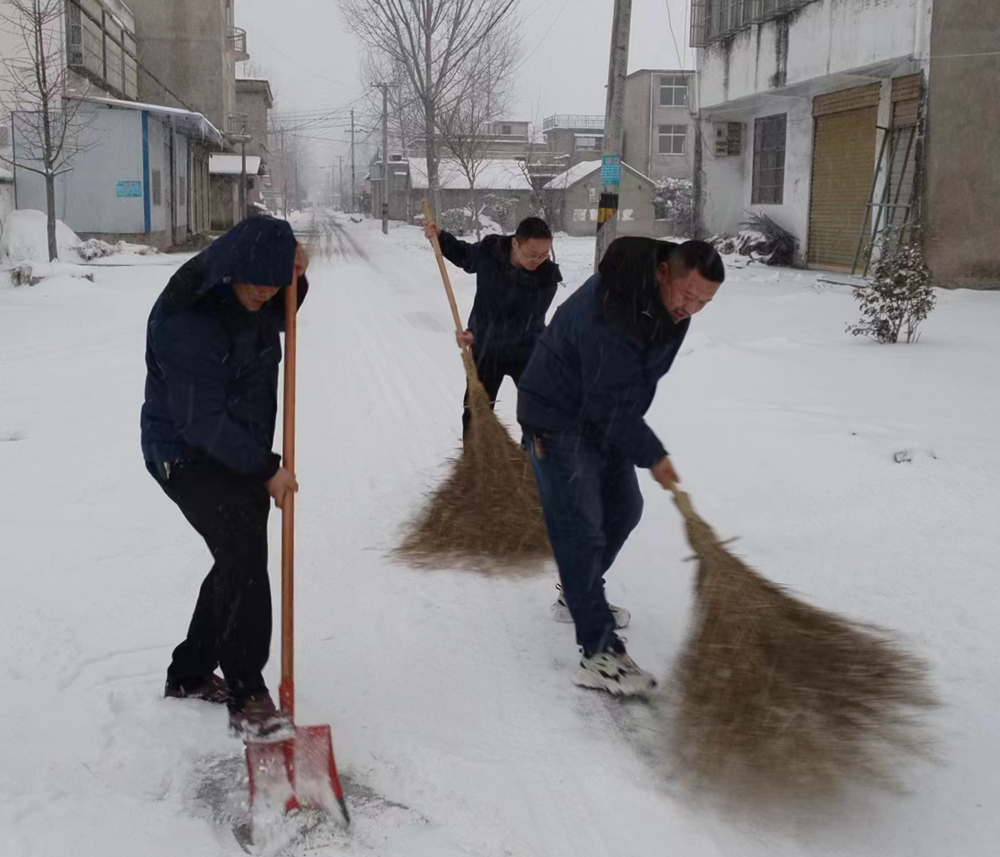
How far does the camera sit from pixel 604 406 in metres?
3.28

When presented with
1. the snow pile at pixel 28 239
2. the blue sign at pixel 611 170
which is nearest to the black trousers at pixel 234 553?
the blue sign at pixel 611 170

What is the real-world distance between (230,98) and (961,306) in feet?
131

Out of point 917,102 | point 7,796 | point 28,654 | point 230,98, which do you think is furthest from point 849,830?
point 230,98

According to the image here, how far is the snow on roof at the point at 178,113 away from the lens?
25562 mm

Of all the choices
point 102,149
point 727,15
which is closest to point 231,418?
point 727,15

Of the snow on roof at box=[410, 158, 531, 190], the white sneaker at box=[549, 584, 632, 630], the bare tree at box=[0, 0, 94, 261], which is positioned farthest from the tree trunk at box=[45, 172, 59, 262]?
the snow on roof at box=[410, 158, 531, 190]

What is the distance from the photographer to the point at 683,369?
9312 mm

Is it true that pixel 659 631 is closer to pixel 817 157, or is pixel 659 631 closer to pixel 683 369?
pixel 683 369

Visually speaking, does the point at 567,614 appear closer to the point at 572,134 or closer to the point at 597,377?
the point at 597,377

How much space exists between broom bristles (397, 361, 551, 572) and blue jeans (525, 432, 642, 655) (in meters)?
1.16

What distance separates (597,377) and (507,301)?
2.28 m

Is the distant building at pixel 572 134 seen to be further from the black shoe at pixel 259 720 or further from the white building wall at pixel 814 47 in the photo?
the black shoe at pixel 259 720

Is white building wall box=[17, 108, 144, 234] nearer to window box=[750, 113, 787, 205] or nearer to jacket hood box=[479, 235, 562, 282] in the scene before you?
window box=[750, 113, 787, 205]

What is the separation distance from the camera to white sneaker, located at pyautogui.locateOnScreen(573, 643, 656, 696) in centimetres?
339
